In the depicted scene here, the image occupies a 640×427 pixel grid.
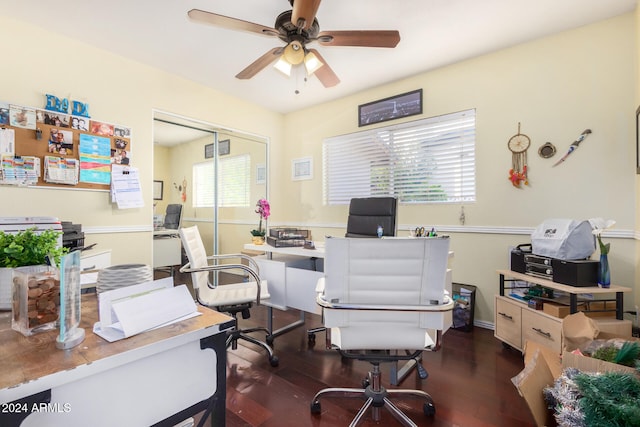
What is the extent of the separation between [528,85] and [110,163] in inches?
154

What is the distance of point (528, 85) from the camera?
2.58m

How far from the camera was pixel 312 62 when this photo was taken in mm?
2207

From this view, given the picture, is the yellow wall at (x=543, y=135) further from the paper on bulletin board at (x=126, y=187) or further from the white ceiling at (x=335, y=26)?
the paper on bulletin board at (x=126, y=187)

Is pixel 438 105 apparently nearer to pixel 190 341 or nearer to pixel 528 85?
pixel 528 85

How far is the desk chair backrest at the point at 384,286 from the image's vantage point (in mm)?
1239

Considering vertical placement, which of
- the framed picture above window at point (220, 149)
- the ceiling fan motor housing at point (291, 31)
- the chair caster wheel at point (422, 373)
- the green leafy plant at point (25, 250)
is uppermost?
the ceiling fan motor housing at point (291, 31)

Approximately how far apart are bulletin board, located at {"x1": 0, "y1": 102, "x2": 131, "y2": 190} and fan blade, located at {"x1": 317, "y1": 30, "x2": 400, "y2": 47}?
7.12 feet

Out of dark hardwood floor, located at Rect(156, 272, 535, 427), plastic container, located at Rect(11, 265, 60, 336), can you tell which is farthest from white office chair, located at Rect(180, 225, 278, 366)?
plastic container, located at Rect(11, 265, 60, 336)

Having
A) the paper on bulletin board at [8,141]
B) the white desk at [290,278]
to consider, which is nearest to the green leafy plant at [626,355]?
the white desk at [290,278]

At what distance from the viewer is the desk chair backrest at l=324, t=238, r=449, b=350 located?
4.07 ft

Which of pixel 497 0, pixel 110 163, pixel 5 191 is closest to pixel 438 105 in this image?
pixel 497 0

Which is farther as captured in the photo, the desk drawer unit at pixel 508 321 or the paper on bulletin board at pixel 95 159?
the paper on bulletin board at pixel 95 159

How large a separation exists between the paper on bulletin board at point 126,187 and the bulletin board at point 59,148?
5 cm

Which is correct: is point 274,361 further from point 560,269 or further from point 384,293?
point 560,269
